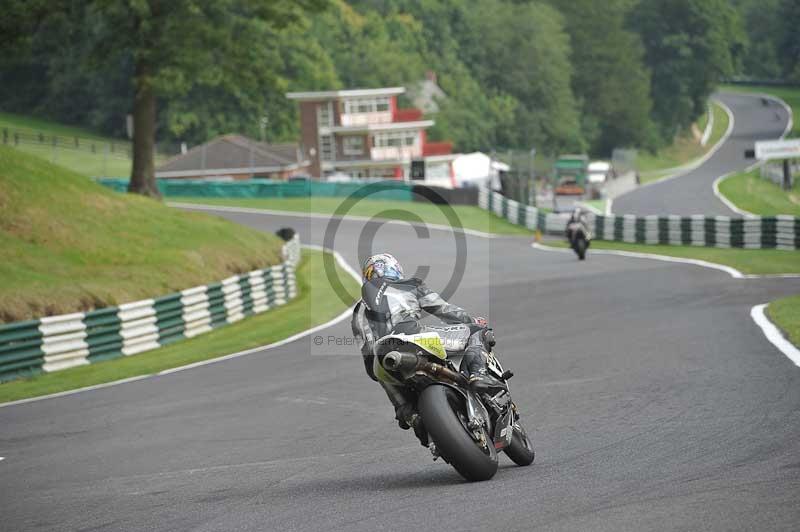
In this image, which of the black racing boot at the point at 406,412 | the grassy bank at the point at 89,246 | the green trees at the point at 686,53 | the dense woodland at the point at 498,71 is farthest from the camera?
the green trees at the point at 686,53

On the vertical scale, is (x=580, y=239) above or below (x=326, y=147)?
below

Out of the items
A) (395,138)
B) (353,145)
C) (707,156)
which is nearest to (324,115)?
(353,145)

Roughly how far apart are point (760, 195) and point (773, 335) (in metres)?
49.1

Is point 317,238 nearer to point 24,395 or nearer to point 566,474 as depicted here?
point 24,395

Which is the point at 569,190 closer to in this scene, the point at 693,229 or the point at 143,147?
the point at 693,229

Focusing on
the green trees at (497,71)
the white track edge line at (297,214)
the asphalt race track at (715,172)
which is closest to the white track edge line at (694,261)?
the white track edge line at (297,214)

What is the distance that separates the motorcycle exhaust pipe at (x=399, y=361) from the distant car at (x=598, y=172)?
76.7m

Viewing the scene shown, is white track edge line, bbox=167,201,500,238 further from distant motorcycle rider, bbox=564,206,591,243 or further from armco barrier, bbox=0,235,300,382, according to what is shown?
armco barrier, bbox=0,235,300,382

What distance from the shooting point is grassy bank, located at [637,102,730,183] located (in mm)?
127062

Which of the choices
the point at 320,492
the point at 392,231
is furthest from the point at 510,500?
the point at 392,231

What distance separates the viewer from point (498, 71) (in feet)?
438

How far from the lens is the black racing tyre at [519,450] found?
345 inches

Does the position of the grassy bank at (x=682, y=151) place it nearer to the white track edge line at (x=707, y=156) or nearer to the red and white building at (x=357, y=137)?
the white track edge line at (x=707, y=156)

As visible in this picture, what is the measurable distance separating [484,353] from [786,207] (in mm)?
45159
